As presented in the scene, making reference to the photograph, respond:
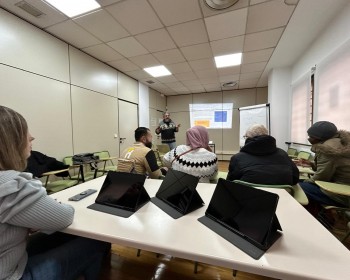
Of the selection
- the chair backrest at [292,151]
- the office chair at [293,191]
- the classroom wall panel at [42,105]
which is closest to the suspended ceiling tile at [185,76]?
the classroom wall panel at [42,105]

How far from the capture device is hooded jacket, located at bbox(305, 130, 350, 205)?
180 cm

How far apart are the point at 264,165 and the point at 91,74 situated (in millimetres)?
3832

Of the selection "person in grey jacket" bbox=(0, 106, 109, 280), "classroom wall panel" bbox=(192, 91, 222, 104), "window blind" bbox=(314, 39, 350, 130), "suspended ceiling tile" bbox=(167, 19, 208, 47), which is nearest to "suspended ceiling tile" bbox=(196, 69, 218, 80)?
"suspended ceiling tile" bbox=(167, 19, 208, 47)

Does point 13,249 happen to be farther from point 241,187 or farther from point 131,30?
point 131,30

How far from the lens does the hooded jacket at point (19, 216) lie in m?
0.72

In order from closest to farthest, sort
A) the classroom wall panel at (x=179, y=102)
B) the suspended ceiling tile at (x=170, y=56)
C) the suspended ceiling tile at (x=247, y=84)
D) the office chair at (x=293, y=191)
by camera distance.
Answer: the office chair at (x=293, y=191), the suspended ceiling tile at (x=170, y=56), the suspended ceiling tile at (x=247, y=84), the classroom wall panel at (x=179, y=102)

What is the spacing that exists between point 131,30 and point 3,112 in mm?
2677

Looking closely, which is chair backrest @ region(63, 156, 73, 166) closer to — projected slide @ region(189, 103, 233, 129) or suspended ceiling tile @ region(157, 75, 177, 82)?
suspended ceiling tile @ region(157, 75, 177, 82)

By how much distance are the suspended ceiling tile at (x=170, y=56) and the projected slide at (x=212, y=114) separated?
11.0 feet

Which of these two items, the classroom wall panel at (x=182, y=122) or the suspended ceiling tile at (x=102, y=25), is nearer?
the suspended ceiling tile at (x=102, y=25)

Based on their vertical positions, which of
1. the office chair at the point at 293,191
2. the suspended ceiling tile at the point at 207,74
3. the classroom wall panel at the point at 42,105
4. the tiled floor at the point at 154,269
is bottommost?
the tiled floor at the point at 154,269

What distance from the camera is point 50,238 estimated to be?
1.08 meters

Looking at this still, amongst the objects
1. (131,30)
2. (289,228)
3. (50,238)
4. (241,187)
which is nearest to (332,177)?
(289,228)

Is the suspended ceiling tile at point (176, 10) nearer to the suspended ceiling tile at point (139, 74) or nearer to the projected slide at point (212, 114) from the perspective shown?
the suspended ceiling tile at point (139, 74)
